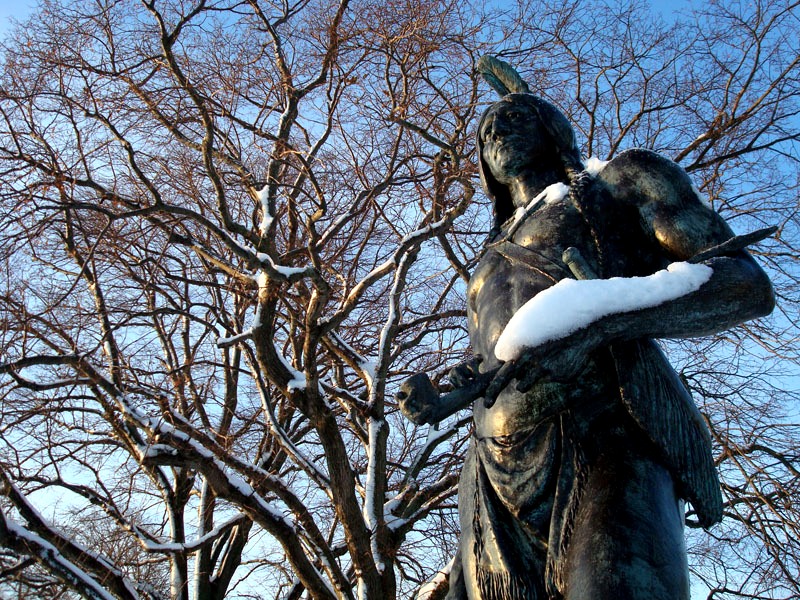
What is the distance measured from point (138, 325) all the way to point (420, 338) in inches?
157

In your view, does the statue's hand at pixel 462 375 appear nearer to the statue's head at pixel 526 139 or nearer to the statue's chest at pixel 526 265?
the statue's chest at pixel 526 265

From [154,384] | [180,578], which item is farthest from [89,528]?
[154,384]

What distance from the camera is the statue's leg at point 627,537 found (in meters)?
1.63

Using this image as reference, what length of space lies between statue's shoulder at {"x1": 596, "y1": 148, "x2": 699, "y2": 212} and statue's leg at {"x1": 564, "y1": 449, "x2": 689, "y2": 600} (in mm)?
739

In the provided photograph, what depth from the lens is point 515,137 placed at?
2443 mm

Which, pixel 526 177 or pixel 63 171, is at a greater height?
pixel 63 171

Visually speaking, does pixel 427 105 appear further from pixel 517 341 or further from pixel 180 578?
pixel 517 341

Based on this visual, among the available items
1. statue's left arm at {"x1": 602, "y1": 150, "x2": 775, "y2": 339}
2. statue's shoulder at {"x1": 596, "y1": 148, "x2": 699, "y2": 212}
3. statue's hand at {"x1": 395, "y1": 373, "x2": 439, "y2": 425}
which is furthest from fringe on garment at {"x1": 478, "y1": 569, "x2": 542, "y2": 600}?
statue's shoulder at {"x1": 596, "y1": 148, "x2": 699, "y2": 212}

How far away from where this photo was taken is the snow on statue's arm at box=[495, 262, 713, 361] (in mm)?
1689

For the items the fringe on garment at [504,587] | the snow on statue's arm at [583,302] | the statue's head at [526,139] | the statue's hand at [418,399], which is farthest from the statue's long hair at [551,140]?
the fringe on garment at [504,587]

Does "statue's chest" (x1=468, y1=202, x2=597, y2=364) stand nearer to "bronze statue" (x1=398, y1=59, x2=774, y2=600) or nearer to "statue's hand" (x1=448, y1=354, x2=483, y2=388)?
"bronze statue" (x1=398, y1=59, x2=774, y2=600)

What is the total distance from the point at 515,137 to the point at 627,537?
131 centimetres

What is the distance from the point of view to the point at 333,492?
8.23 meters

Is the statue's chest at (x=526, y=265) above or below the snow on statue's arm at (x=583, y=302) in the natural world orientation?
above
